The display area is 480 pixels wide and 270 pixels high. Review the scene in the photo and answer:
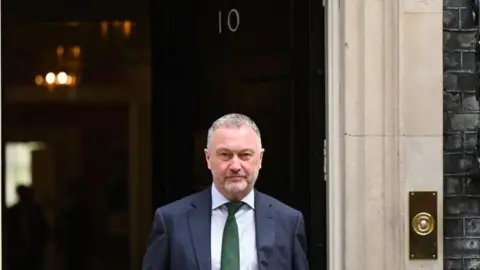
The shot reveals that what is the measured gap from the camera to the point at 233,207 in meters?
3.87

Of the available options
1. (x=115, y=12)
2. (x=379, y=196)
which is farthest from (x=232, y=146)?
(x=115, y=12)

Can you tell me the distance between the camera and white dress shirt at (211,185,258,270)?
12.6 feet

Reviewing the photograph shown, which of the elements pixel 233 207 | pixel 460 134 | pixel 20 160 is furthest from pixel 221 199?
pixel 20 160

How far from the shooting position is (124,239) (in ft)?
42.7

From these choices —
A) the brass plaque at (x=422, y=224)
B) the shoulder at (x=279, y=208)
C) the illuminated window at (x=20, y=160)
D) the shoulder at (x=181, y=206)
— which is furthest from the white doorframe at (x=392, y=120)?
the illuminated window at (x=20, y=160)

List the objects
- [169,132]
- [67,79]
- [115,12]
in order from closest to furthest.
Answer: [169,132] → [115,12] → [67,79]

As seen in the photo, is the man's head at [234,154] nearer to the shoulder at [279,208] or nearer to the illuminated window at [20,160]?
the shoulder at [279,208]

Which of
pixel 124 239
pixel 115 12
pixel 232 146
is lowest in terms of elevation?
pixel 124 239

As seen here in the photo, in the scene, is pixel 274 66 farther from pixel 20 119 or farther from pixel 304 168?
pixel 20 119

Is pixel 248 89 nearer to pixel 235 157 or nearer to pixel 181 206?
pixel 181 206

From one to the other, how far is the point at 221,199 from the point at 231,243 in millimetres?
164

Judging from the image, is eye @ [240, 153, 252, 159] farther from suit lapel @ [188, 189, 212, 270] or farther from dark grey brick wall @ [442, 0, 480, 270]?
dark grey brick wall @ [442, 0, 480, 270]

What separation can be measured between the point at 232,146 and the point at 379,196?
207 centimetres

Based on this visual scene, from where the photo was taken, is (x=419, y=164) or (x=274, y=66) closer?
(x=419, y=164)
